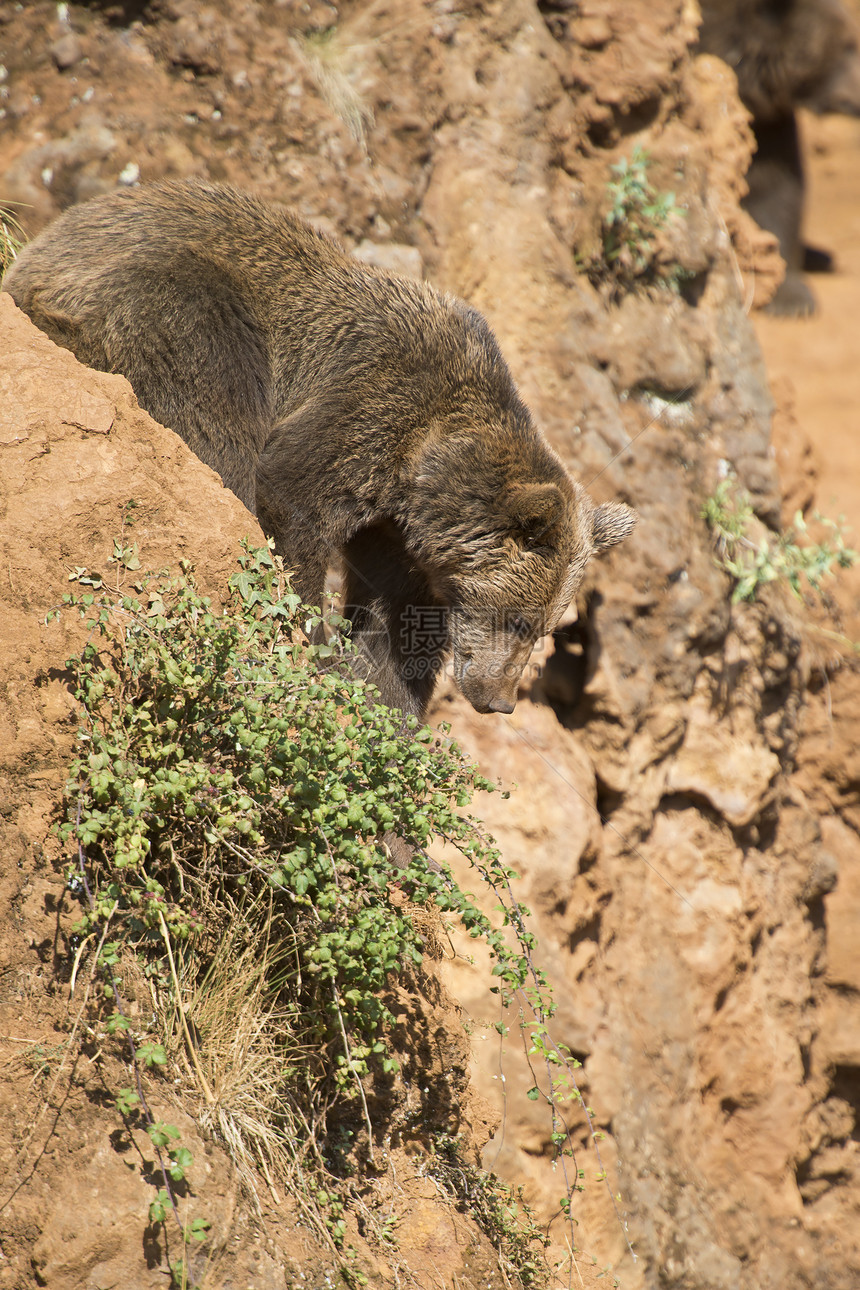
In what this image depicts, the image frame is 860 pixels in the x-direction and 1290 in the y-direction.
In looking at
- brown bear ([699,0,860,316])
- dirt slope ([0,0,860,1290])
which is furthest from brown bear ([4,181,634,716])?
brown bear ([699,0,860,316])

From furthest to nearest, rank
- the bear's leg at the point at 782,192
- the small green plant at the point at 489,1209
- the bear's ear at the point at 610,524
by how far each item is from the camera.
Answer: the bear's leg at the point at 782,192
the bear's ear at the point at 610,524
the small green plant at the point at 489,1209

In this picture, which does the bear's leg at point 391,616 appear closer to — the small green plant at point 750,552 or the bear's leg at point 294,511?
the bear's leg at point 294,511

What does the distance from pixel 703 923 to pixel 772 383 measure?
12.2 ft

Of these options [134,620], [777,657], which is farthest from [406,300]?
[777,657]

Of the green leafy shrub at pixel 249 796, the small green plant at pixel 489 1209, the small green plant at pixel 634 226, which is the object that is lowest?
the small green plant at pixel 489 1209

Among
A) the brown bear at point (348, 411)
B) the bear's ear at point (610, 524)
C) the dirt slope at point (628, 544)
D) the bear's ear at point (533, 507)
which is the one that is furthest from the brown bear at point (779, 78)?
the bear's ear at point (533, 507)

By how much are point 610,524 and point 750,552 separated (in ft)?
6.18

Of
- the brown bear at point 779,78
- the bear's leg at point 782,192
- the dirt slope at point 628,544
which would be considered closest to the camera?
the dirt slope at point 628,544

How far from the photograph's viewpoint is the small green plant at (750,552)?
17.8 ft

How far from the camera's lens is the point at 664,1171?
4805 millimetres

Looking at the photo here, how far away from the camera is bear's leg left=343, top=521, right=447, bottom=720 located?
3.86m

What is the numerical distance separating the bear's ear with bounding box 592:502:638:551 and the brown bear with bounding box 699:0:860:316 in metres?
6.23

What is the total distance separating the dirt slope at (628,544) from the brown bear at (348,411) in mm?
879

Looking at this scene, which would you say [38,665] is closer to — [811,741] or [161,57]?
[161,57]
